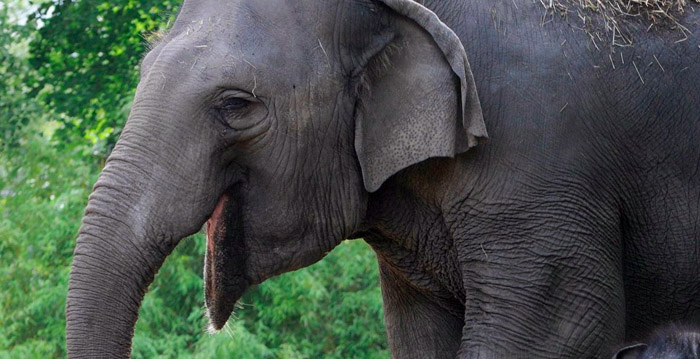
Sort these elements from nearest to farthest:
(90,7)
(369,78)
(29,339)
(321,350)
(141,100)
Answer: (141,100) → (369,78) → (29,339) → (321,350) → (90,7)

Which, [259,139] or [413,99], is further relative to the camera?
[413,99]

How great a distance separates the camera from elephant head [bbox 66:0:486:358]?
5.21m

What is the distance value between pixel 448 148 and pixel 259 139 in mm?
749

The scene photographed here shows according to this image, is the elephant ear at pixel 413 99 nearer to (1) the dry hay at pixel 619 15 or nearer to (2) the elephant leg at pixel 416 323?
(1) the dry hay at pixel 619 15

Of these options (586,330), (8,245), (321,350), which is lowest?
(321,350)

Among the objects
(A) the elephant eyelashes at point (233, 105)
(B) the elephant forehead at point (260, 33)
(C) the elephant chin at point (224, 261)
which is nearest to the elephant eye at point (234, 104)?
(A) the elephant eyelashes at point (233, 105)

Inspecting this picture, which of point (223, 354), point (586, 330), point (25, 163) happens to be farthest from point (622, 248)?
point (25, 163)

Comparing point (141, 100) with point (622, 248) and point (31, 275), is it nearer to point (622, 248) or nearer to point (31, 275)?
point (622, 248)

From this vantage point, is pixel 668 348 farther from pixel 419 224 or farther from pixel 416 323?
pixel 416 323

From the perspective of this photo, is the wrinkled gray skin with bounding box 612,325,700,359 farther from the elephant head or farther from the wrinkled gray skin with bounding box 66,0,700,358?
the elephant head

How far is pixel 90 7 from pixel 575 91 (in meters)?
9.25

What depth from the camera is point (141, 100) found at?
5402 mm

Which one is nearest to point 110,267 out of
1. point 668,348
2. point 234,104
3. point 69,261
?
point 234,104

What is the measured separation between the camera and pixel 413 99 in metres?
5.70
